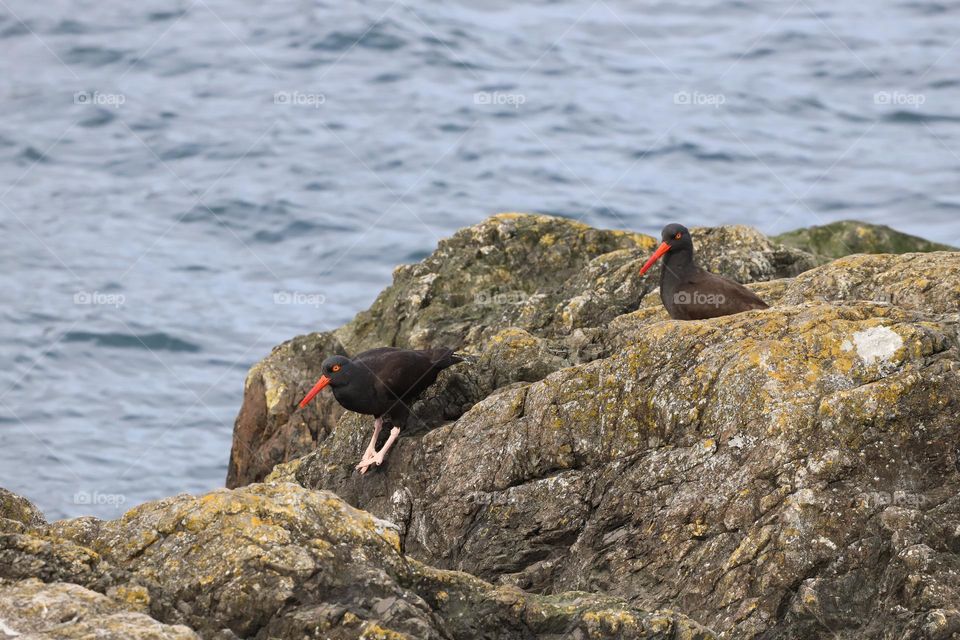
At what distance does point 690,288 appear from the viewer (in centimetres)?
1130

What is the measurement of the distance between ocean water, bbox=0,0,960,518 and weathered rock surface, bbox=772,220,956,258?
516 inches

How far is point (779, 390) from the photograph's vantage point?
862 centimetres

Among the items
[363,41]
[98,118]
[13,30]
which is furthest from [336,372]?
[13,30]

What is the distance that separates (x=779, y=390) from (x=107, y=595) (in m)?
4.51

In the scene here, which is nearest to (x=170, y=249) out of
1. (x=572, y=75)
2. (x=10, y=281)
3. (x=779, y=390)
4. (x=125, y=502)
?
(x=10, y=281)

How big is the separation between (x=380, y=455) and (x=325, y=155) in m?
32.1

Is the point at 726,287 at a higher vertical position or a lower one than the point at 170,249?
higher

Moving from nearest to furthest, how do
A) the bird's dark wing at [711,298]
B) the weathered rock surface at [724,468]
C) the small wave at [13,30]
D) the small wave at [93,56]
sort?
the weathered rock surface at [724,468] < the bird's dark wing at [711,298] < the small wave at [13,30] < the small wave at [93,56]

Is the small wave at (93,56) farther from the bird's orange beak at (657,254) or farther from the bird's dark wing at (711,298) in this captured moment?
the bird's dark wing at (711,298)

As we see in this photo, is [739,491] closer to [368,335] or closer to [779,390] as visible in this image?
[779,390]

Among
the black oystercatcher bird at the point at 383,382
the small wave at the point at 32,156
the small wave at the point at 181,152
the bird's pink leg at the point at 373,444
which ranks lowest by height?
the small wave at the point at 181,152

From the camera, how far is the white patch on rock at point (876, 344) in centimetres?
865

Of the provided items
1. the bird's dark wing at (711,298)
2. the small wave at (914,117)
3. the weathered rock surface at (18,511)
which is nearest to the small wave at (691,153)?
the small wave at (914,117)

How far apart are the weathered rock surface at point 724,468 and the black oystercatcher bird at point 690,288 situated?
560 mm
